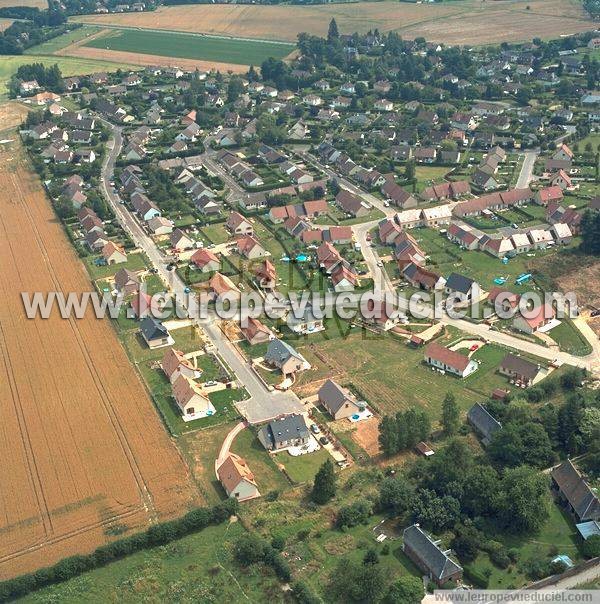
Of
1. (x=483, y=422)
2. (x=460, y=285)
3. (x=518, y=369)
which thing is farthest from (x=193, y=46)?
(x=483, y=422)

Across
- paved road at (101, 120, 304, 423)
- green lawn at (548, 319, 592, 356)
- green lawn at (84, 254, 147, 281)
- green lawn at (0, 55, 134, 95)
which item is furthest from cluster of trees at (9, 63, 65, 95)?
green lawn at (548, 319, 592, 356)

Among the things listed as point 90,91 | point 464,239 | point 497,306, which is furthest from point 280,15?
point 497,306

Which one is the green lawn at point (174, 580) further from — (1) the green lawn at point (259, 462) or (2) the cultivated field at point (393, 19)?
(2) the cultivated field at point (393, 19)

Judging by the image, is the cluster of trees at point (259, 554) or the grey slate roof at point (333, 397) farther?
the grey slate roof at point (333, 397)

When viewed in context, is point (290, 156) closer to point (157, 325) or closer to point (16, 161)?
point (16, 161)

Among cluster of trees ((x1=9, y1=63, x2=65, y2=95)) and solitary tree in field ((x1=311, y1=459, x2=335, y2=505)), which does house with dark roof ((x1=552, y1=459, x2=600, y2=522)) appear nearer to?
solitary tree in field ((x1=311, y1=459, x2=335, y2=505))

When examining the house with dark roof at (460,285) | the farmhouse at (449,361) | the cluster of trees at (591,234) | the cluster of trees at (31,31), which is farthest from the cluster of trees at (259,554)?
the cluster of trees at (31,31)

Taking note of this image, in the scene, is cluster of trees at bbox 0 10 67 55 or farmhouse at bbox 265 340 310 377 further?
cluster of trees at bbox 0 10 67 55
